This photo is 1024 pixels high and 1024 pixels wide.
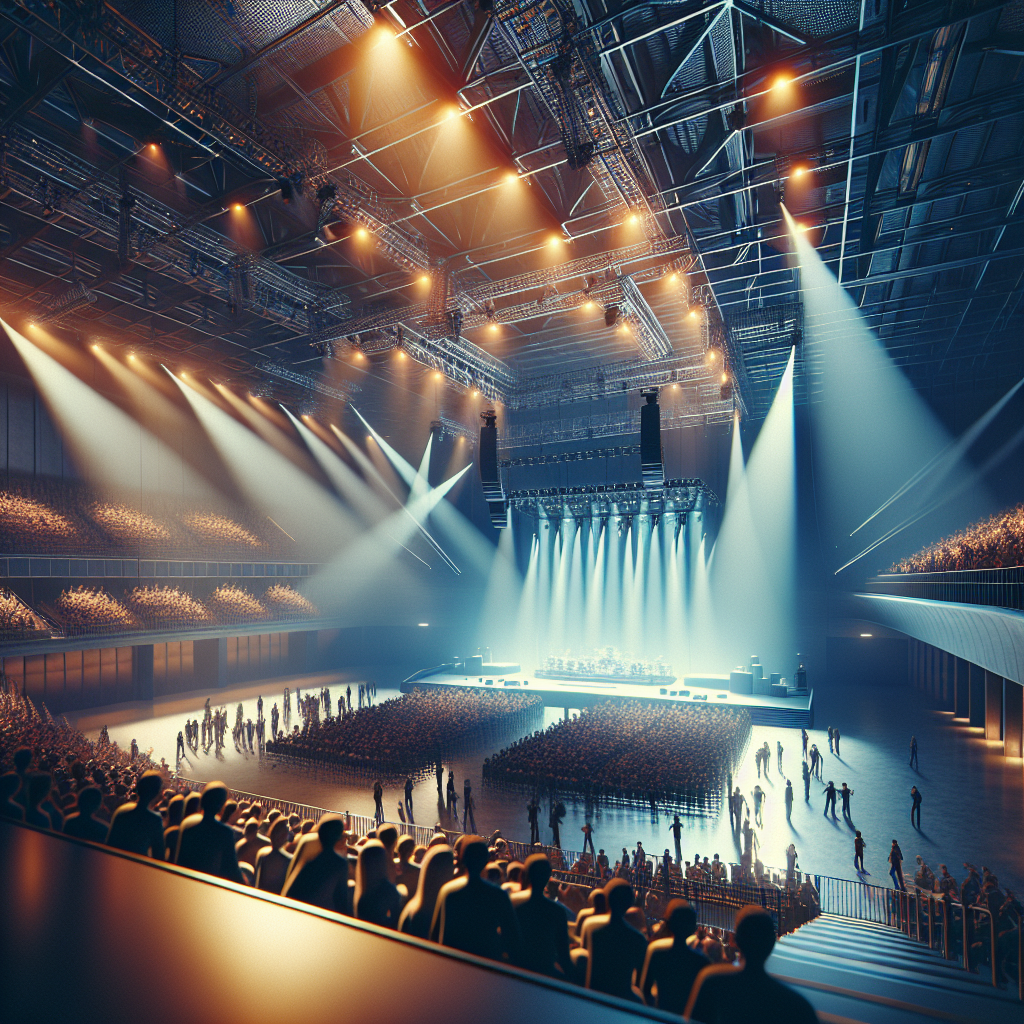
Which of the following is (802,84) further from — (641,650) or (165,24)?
(641,650)

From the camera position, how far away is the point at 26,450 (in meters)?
21.8

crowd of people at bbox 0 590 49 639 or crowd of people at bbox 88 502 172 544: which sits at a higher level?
crowd of people at bbox 88 502 172 544

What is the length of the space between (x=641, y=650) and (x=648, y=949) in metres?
28.1

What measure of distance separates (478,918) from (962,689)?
2441 centimetres

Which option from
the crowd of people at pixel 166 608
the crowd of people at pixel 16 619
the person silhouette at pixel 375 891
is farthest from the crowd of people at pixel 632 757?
the crowd of people at pixel 166 608

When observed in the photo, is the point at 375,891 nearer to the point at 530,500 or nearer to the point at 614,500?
the point at 614,500

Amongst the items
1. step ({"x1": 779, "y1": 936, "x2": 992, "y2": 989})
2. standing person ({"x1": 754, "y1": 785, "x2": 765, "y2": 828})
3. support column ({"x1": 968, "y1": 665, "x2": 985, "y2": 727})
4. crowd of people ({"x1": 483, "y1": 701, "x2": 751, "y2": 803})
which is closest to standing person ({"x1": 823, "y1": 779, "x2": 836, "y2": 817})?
standing person ({"x1": 754, "y1": 785, "x2": 765, "y2": 828})

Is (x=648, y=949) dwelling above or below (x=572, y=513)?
below

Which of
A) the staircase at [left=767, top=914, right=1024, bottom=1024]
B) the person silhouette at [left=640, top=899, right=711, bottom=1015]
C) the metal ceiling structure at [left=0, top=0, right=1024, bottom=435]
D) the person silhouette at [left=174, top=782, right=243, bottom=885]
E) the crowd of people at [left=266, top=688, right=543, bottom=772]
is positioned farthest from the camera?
the crowd of people at [left=266, top=688, right=543, bottom=772]

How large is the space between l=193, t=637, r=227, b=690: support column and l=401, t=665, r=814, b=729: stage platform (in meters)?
8.34

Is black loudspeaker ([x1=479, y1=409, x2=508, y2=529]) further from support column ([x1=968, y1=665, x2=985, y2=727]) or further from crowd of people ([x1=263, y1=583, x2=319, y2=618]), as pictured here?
support column ([x1=968, y1=665, x2=985, y2=727])

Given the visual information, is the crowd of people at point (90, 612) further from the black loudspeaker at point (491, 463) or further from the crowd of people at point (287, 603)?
the black loudspeaker at point (491, 463)

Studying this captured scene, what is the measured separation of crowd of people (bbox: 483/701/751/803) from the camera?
12758 mm

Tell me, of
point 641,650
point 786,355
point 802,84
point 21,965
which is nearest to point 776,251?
point 802,84
